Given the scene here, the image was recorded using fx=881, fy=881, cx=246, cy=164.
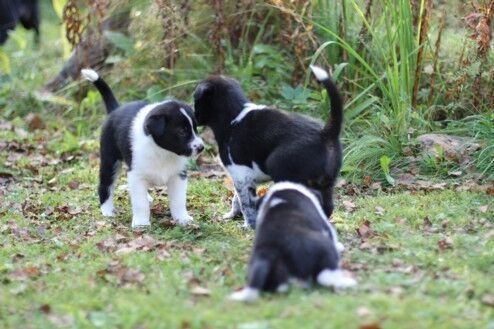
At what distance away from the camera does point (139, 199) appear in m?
7.18

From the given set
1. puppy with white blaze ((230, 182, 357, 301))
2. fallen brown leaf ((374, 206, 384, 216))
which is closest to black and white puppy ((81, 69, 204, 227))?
fallen brown leaf ((374, 206, 384, 216))

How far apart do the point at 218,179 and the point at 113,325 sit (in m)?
4.22

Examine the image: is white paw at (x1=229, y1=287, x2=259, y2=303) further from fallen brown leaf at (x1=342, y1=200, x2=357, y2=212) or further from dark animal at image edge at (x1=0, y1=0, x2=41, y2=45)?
dark animal at image edge at (x1=0, y1=0, x2=41, y2=45)

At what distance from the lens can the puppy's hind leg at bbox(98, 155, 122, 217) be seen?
→ 24.8 ft

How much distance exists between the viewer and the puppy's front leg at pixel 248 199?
6863mm

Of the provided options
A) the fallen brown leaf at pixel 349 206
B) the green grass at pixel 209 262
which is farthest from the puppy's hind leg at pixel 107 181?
the fallen brown leaf at pixel 349 206

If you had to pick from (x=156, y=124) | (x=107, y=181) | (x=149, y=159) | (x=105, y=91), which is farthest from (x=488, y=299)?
(x=105, y=91)

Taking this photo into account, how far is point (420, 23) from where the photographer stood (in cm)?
870

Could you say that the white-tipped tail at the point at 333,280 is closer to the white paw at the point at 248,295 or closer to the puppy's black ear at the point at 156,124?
the white paw at the point at 248,295

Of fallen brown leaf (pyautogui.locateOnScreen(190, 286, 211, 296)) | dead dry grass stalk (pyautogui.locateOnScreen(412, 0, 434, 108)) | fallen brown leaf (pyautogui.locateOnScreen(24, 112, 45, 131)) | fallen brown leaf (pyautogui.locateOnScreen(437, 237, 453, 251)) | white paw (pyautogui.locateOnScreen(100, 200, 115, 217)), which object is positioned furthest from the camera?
fallen brown leaf (pyautogui.locateOnScreen(24, 112, 45, 131))

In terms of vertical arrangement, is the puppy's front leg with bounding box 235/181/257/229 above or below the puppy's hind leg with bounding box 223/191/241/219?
above

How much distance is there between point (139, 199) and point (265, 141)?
49.9 inches

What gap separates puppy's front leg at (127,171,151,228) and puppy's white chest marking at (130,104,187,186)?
0.05 metres

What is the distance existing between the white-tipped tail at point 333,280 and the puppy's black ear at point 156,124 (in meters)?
2.26
